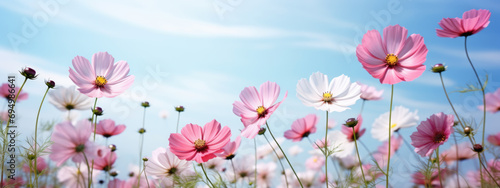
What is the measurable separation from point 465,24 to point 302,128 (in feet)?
2.18

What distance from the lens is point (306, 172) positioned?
2.32 metres

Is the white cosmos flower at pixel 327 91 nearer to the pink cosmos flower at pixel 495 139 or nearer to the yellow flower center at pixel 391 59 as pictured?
the yellow flower center at pixel 391 59

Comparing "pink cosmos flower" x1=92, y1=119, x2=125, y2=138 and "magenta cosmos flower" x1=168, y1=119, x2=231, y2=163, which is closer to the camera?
"magenta cosmos flower" x1=168, y1=119, x2=231, y2=163

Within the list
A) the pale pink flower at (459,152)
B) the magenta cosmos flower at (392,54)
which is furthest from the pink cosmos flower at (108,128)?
the pale pink flower at (459,152)

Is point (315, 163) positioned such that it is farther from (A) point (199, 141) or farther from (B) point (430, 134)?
(A) point (199, 141)

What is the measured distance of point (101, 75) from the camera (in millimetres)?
1083

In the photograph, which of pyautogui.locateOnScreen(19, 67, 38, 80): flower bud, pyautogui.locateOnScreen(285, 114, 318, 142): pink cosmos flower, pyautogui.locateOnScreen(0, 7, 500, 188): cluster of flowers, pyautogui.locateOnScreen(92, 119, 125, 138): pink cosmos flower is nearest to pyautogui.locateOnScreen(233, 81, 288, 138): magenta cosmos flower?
pyautogui.locateOnScreen(0, 7, 500, 188): cluster of flowers

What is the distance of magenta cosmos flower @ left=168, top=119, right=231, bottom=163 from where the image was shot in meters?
0.94

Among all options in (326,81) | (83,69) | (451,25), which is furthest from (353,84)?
(83,69)

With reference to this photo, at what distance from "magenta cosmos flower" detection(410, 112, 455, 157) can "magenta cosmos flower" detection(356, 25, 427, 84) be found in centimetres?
27

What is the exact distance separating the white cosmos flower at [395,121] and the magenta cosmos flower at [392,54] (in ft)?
2.42

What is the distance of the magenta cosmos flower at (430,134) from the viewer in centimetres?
Answer: 110

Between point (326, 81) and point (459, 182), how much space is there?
0.71m

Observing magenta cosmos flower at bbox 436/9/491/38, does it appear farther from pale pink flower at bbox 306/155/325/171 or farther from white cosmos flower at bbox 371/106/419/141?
pale pink flower at bbox 306/155/325/171
